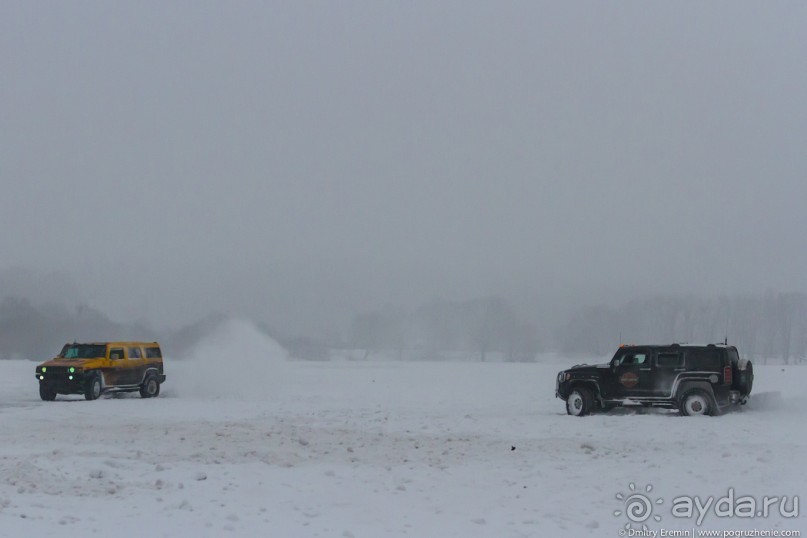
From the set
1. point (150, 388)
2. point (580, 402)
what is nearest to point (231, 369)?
point (150, 388)

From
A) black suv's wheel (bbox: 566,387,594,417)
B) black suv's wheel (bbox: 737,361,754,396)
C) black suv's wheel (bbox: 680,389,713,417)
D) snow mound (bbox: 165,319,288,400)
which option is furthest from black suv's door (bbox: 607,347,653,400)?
snow mound (bbox: 165,319,288,400)

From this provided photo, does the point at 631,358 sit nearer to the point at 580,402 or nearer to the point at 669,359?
the point at 669,359

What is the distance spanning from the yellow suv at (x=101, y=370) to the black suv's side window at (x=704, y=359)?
19561 mm

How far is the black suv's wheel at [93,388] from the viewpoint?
3000cm

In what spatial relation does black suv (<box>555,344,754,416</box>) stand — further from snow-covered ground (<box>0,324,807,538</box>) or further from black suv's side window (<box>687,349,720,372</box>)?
snow-covered ground (<box>0,324,807,538</box>)

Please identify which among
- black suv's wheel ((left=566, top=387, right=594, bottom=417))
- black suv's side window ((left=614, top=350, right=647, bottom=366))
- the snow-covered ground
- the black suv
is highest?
black suv's side window ((left=614, top=350, right=647, bottom=366))

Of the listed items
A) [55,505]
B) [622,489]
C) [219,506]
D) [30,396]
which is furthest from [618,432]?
[30,396]

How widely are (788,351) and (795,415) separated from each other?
3682 inches

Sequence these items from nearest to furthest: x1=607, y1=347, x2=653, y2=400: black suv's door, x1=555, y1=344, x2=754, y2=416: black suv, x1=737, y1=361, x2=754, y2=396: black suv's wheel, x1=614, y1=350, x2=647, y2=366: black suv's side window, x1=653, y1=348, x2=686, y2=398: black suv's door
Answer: x1=555, y1=344, x2=754, y2=416: black suv
x1=737, y1=361, x2=754, y2=396: black suv's wheel
x1=653, y1=348, x2=686, y2=398: black suv's door
x1=607, y1=347, x2=653, y2=400: black suv's door
x1=614, y1=350, x2=647, y2=366: black suv's side window

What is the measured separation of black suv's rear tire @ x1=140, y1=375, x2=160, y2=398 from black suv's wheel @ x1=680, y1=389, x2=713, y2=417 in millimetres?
19486

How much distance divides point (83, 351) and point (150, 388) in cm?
282

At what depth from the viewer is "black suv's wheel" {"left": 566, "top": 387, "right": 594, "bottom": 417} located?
23312mm

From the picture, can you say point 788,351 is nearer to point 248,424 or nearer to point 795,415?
point 795,415

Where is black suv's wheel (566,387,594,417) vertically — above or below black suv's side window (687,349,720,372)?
below
